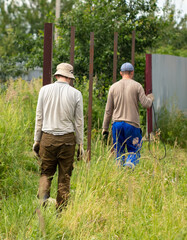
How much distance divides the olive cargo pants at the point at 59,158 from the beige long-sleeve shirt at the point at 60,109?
8 cm

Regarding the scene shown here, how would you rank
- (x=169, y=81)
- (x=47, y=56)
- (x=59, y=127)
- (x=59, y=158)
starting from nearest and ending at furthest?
(x=59, y=127) → (x=59, y=158) → (x=47, y=56) → (x=169, y=81)

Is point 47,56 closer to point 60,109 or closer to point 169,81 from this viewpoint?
point 60,109

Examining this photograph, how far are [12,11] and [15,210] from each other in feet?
78.8

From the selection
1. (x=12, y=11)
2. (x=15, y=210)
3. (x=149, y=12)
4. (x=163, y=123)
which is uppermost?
(x=12, y=11)

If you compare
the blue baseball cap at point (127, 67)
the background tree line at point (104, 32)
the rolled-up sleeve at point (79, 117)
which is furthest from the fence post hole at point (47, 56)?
the background tree line at point (104, 32)

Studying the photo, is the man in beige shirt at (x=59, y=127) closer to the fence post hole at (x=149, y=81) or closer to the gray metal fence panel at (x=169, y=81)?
the fence post hole at (x=149, y=81)

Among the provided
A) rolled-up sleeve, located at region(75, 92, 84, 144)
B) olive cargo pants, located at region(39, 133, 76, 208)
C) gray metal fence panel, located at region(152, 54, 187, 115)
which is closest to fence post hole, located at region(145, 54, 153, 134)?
gray metal fence panel, located at region(152, 54, 187, 115)

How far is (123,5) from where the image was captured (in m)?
10.6

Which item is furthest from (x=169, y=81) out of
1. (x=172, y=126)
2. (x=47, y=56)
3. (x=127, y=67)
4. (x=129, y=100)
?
(x=47, y=56)

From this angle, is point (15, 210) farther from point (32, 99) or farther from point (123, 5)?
point (123, 5)

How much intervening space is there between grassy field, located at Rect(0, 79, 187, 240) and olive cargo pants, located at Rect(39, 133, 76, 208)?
15 cm

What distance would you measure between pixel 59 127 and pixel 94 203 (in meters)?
1.01

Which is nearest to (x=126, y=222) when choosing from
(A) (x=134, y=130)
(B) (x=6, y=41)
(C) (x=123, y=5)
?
(A) (x=134, y=130)

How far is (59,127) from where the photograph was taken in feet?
16.1
